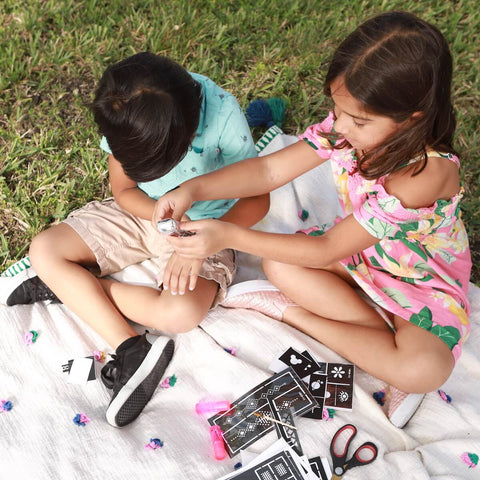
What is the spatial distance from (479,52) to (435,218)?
179cm

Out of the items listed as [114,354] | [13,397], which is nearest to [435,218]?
[114,354]

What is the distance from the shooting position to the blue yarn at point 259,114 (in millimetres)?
2498

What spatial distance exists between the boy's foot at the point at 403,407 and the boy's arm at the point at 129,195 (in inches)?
41.2

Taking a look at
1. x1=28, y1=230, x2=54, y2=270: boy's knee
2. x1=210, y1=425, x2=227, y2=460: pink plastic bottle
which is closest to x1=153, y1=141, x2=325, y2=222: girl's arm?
x1=28, y1=230, x2=54, y2=270: boy's knee

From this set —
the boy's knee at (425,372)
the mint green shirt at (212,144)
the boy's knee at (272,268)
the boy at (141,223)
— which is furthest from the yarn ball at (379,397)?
the mint green shirt at (212,144)

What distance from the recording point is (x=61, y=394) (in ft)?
5.73

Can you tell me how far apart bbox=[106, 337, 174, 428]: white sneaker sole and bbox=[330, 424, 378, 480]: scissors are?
601 millimetres

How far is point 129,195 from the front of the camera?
197cm

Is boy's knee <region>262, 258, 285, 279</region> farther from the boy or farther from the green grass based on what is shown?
the green grass

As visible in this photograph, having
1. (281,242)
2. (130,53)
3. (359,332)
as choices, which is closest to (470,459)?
(359,332)

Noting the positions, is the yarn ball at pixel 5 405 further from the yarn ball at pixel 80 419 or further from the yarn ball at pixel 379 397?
the yarn ball at pixel 379 397

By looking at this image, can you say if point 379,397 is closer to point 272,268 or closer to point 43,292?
point 272,268

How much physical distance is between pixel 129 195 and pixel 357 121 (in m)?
0.92

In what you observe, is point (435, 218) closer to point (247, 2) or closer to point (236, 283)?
point (236, 283)
